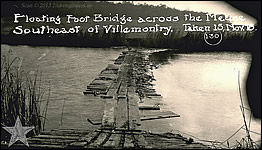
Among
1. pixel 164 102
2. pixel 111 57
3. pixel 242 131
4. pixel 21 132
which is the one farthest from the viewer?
pixel 111 57

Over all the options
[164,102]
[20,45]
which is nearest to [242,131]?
[164,102]

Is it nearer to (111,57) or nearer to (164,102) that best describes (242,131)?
(164,102)

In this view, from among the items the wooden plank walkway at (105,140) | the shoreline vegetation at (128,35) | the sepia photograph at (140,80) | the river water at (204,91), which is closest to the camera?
the wooden plank walkway at (105,140)

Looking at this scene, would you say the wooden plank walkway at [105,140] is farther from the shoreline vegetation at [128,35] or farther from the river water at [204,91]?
the shoreline vegetation at [128,35]

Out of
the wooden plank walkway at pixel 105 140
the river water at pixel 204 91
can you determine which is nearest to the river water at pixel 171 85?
the river water at pixel 204 91

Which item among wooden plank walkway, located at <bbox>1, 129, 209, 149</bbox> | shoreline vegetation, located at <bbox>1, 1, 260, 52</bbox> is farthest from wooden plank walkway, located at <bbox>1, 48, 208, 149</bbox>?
shoreline vegetation, located at <bbox>1, 1, 260, 52</bbox>

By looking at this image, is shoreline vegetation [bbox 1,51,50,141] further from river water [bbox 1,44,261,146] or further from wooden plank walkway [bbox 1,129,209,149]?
Result: wooden plank walkway [bbox 1,129,209,149]

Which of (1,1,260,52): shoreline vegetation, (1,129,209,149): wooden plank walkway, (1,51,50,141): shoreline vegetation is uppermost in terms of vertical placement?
(1,1,260,52): shoreline vegetation

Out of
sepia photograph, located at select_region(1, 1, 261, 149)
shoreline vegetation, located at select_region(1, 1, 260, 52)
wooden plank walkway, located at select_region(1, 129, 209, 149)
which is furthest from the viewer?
shoreline vegetation, located at select_region(1, 1, 260, 52)
